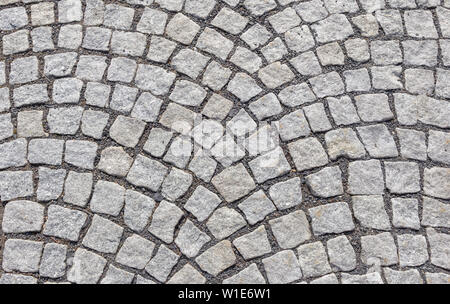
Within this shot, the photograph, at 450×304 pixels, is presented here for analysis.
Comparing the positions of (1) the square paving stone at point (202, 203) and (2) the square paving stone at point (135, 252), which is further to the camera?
(1) the square paving stone at point (202, 203)

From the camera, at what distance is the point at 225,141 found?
11.8ft

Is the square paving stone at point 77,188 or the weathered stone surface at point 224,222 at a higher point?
the square paving stone at point 77,188

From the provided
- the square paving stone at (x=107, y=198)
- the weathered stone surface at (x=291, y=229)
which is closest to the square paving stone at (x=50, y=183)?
the square paving stone at (x=107, y=198)

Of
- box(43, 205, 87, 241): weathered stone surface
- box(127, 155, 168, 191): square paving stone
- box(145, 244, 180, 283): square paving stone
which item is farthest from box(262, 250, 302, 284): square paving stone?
box(43, 205, 87, 241): weathered stone surface

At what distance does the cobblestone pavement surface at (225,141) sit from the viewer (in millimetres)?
3256

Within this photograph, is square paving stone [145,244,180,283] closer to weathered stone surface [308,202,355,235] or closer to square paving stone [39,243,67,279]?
square paving stone [39,243,67,279]

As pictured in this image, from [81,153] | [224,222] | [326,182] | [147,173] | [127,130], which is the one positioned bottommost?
[224,222]

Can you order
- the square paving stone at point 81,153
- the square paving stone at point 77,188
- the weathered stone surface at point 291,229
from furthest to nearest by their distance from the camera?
the square paving stone at point 81,153 < the square paving stone at point 77,188 < the weathered stone surface at point 291,229

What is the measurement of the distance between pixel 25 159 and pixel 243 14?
211cm

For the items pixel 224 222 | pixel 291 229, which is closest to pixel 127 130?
pixel 224 222

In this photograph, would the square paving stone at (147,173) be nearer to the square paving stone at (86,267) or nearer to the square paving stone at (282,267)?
the square paving stone at (86,267)

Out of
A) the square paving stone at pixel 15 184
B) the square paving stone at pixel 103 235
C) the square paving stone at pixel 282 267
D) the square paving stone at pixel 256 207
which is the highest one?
the square paving stone at pixel 15 184

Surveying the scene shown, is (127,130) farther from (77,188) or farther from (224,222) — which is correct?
(224,222)

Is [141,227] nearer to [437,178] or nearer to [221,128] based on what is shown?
[221,128]
